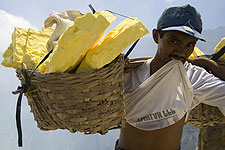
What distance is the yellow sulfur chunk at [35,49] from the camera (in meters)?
0.75

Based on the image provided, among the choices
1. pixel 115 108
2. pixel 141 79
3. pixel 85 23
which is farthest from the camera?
pixel 141 79

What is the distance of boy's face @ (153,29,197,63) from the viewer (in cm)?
95

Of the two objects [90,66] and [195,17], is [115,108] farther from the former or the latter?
[195,17]

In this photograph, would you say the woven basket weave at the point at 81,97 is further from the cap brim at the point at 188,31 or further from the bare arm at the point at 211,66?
the bare arm at the point at 211,66

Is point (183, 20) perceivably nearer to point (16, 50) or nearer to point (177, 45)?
point (177, 45)

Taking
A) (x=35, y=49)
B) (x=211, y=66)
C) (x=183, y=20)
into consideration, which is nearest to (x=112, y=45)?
(x=35, y=49)

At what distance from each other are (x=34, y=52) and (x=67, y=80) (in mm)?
218

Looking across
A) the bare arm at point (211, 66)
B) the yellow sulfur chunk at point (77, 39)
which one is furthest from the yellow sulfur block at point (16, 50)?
the bare arm at point (211, 66)

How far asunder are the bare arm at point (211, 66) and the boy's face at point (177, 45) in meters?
0.18

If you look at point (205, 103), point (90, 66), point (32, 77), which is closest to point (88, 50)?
point (90, 66)

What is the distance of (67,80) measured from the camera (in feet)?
2.15

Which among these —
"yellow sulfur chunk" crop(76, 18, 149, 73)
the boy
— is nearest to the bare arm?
the boy

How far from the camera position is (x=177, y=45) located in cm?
96

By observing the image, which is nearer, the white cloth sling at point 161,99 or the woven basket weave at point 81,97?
the woven basket weave at point 81,97
